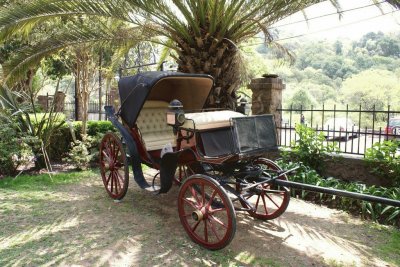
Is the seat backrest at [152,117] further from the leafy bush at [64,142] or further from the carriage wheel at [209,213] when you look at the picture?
the leafy bush at [64,142]

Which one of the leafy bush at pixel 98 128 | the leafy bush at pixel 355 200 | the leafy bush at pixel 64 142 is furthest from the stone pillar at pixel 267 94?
the leafy bush at pixel 98 128

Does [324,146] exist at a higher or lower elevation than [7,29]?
lower

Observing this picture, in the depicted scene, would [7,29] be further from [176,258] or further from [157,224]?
[176,258]

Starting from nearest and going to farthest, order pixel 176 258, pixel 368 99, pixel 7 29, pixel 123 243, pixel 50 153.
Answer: pixel 176 258
pixel 123 243
pixel 7 29
pixel 50 153
pixel 368 99

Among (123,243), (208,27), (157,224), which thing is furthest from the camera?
(208,27)

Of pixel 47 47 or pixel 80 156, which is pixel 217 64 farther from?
pixel 80 156

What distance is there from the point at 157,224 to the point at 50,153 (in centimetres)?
490

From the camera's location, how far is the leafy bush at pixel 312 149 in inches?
251

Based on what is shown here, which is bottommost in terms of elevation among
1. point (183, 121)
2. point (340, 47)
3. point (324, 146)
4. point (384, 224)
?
point (384, 224)

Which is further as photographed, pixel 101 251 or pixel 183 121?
pixel 183 121

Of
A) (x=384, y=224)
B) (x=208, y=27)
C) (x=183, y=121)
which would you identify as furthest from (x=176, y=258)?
(x=208, y=27)

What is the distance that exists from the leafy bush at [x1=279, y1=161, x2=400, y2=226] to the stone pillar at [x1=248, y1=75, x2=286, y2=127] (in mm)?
1485

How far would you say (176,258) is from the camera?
3549 mm

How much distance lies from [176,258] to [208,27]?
4836 millimetres
